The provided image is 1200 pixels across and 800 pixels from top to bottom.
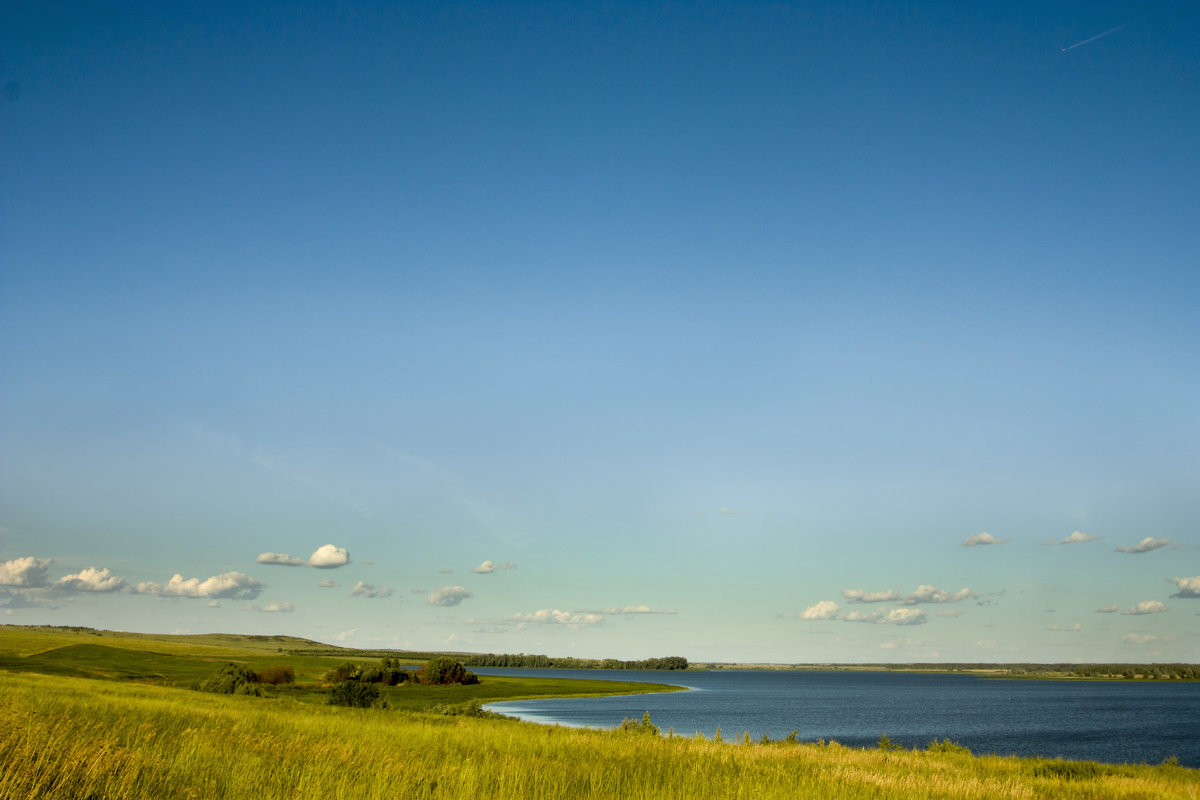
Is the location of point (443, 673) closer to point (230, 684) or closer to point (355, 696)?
point (230, 684)

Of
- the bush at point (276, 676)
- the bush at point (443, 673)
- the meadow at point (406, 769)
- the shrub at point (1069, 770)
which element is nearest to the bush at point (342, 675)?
the bush at point (276, 676)

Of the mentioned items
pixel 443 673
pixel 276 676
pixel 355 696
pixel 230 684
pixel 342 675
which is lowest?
pixel 443 673

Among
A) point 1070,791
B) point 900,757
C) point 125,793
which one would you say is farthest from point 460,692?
point 125,793

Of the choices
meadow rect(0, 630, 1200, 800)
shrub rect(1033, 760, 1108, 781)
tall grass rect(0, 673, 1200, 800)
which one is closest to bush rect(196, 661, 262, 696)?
meadow rect(0, 630, 1200, 800)

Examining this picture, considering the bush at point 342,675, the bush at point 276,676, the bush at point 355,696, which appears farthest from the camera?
the bush at point 342,675

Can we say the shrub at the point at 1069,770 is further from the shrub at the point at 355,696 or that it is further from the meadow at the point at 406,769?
the shrub at the point at 355,696

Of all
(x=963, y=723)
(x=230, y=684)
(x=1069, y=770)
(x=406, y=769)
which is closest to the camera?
(x=406, y=769)

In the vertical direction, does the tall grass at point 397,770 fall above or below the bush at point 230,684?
above

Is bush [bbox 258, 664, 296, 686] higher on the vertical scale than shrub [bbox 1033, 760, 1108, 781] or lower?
lower

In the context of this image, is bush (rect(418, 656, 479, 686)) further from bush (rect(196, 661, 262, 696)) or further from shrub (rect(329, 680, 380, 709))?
shrub (rect(329, 680, 380, 709))

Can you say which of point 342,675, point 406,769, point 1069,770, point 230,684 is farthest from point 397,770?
point 342,675

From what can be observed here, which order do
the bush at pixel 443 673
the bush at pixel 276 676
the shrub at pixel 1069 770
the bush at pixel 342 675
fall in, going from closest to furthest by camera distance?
the shrub at pixel 1069 770
the bush at pixel 276 676
the bush at pixel 342 675
the bush at pixel 443 673

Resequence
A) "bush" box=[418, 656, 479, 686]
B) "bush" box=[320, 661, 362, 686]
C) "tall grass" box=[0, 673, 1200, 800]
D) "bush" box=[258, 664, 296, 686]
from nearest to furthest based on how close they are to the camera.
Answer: "tall grass" box=[0, 673, 1200, 800], "bush" box=[258, 664, 296, 686], "bush" box=[320, 661, 362, 686], "bush" box=[418, 656, 479, 686]

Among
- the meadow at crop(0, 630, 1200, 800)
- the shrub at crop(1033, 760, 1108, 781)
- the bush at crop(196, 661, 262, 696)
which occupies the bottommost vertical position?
the bush at crop(196, 661, 262, 696)
